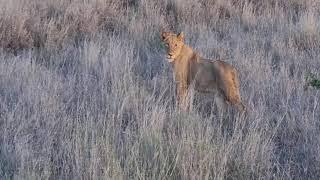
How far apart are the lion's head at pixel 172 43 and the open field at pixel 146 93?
0.38 metres

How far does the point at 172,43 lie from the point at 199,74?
0.38 metres

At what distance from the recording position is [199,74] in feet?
16.2

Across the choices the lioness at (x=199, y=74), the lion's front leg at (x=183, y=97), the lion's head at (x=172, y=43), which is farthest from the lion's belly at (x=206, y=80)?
the lion's head at (x=172, y=43)

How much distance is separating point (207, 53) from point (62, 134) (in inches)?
121

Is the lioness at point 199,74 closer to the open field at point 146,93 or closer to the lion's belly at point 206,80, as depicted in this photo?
the lion's belly at point 206,80

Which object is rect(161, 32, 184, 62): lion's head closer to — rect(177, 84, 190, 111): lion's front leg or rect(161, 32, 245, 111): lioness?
rect(161, 32, 245, 111): lioness

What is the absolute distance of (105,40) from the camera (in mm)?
7227

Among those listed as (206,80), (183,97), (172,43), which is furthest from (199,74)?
(172,43)

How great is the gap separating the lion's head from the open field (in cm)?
→ 38

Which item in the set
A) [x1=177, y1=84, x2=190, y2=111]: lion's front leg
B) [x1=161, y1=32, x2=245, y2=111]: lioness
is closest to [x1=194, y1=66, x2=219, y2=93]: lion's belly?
[x1=161, y1=32, x2=245, y2=111]: lioness

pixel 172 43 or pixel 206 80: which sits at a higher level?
pixel 172 43

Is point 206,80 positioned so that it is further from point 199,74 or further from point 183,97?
point 183,97

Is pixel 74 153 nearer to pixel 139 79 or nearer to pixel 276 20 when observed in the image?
pixel 139 79

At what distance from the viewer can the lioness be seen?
483cm
